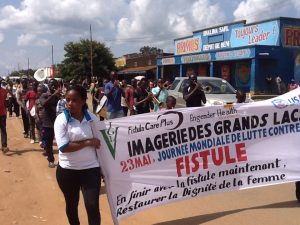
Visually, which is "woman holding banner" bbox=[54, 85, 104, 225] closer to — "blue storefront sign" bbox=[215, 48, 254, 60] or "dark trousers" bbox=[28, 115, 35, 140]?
"dark trousers" bbox=[28, 115, 35, 140]

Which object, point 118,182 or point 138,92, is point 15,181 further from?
point 138,92

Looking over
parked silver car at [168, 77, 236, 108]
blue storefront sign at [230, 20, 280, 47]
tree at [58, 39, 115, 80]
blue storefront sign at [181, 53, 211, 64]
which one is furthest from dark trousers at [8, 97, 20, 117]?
tree at [58, 39, 115, 80]

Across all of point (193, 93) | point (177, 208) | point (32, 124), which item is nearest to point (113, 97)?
point (193, 93)

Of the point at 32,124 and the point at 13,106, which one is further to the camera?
the point at 13,106

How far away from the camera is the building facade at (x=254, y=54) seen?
30953 mm

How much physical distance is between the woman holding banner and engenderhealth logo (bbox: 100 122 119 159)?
20.8 inches

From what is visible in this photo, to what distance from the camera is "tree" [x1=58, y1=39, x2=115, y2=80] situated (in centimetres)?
5962

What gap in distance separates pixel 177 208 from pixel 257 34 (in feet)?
93.5

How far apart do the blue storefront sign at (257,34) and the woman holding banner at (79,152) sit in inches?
1120

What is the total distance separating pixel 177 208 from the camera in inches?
248

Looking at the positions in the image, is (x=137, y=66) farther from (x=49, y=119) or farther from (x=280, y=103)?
(x=280, y=103)

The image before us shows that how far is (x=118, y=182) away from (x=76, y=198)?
23.6 inches

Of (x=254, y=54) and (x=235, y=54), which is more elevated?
(x=235, y=54)

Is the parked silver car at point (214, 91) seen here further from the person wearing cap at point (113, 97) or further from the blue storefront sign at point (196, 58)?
the blue storefront sign at point (196, 58)
